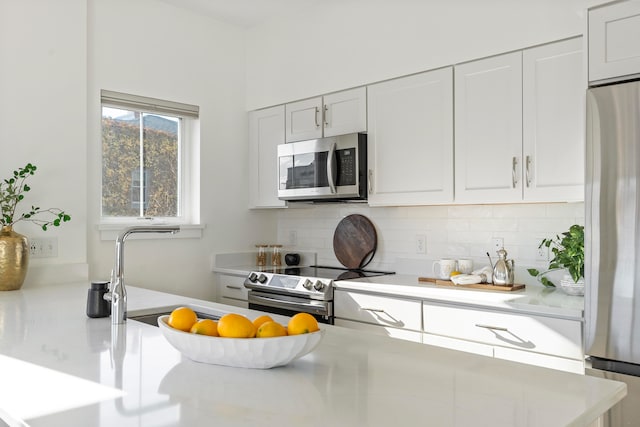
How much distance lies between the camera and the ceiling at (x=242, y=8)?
3.55 m

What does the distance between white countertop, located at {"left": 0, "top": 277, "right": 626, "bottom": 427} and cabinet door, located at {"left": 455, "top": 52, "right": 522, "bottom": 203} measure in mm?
1397

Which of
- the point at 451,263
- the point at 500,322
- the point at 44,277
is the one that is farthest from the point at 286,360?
the point at 44,277

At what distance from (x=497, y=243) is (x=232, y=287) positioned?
5.86 ft

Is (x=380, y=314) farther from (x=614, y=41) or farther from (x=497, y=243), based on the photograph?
(x=614, y=41)

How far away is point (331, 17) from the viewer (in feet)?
11.4

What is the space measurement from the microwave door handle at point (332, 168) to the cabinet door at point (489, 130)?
0.78 m

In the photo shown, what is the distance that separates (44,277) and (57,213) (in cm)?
36

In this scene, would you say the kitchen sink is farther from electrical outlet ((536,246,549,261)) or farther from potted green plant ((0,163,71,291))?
electrical outlet ((536,246,549,261))

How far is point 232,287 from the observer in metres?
3.65

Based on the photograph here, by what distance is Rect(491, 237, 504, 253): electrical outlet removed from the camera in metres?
2.96

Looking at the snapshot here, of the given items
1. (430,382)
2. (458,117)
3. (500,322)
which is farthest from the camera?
(458,117)

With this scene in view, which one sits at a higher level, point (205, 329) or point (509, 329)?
point (205, 329)

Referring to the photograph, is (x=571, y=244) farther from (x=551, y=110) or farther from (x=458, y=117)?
(x=458, y=117)

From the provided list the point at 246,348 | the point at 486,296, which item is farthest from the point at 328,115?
the point at 246,348
